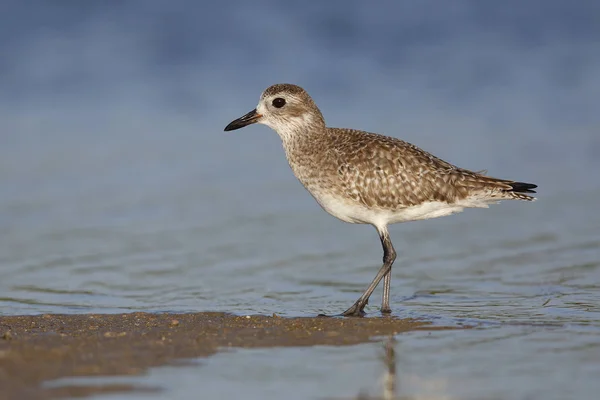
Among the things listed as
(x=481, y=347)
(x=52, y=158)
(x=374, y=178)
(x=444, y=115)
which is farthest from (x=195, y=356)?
(x=444, y=115)

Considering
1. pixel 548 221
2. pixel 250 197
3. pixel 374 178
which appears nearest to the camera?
pixel 374 178

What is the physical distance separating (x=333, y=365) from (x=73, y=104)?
1240 cm

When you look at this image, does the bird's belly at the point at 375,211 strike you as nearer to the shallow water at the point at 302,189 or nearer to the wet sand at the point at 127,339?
the shallow water at the point at 302,189

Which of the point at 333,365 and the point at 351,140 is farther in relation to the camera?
the point at 351,140

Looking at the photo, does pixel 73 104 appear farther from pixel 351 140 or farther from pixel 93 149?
pixel 351 140

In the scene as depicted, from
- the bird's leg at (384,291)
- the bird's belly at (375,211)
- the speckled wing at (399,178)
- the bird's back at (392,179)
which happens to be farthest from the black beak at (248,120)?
the bird's leg at (384,291)

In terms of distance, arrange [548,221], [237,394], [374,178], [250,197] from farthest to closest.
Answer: [250,197] → [548,221] → [374,178] → [237,394]

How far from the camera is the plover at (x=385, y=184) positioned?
10.9 m

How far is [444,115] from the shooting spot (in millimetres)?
18641

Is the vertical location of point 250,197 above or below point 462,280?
above

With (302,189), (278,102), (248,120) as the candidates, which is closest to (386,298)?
(278,102)

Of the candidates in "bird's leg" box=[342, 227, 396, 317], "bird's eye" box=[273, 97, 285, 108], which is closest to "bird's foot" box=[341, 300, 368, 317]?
"bird's leg" box=[342, 227, 396, 317]

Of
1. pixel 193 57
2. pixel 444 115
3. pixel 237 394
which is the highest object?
pixel 193 57

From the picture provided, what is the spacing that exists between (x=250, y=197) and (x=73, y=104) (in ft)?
18.7
